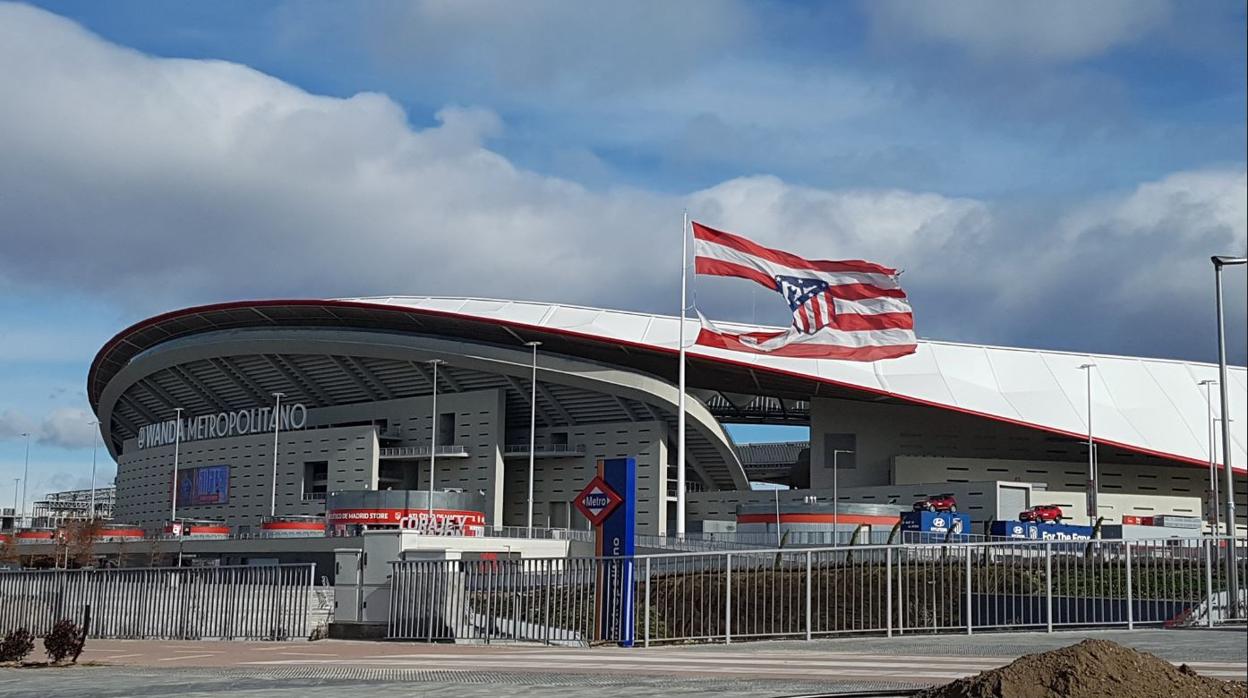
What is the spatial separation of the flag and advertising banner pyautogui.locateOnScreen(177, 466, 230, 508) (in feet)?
195

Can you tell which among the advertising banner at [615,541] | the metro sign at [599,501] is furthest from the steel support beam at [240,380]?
the advertising banner at [615,541]

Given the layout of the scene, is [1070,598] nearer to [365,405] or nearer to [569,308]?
[569,308]

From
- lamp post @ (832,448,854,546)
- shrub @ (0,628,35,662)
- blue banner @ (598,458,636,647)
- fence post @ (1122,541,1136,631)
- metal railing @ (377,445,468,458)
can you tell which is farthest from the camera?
metal railing @ (377,445,468,458)

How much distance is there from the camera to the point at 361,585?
82.4 feet

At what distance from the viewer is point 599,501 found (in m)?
23.4

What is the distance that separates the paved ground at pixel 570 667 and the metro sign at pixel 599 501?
9.26 feet

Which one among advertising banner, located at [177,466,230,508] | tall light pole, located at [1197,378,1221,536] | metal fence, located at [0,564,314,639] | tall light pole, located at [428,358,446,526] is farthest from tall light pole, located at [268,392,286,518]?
metal fence, located at [0,564,314,639]

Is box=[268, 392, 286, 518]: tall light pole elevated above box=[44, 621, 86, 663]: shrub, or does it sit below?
above

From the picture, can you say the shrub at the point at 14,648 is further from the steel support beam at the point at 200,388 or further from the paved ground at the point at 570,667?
the steel support beam at the point at 200,388

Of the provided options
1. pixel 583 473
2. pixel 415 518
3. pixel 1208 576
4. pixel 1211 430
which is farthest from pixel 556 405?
pixel 1208 576

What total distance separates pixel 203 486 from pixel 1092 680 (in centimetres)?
8755

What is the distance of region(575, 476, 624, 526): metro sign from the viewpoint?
23.2m

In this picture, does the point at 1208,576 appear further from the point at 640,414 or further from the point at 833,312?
the point at 640,414

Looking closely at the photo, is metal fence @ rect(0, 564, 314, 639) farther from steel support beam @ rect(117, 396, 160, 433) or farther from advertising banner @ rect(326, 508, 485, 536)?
steel support beam @ rect(117, 396, 160, 433)
